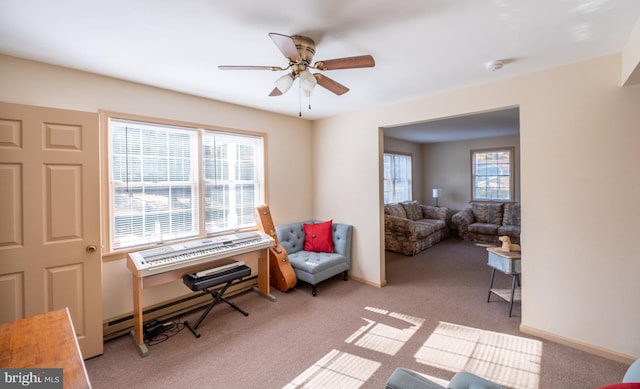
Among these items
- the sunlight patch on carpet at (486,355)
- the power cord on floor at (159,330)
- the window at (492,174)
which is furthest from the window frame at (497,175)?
the power cord on floor at (159,330)

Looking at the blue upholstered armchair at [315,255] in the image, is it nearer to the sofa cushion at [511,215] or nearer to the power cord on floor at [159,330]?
the power cord on floor at [159,330]

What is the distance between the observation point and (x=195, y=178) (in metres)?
3.25

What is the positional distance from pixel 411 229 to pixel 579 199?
10.1 feet

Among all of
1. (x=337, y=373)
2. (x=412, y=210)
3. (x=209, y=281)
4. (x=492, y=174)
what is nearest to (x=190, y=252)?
(x=209, y=281)

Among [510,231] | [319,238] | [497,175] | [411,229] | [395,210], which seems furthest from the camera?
[497,175]

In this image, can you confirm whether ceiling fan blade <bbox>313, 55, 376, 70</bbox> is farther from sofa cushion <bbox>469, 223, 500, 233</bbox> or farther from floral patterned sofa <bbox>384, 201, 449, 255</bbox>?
sofa cushion <bbox>469, 223, 500, 233</bbox>

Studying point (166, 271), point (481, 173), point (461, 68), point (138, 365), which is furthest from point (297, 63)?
point (481, 173)

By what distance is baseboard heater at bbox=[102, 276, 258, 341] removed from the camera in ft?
8.53

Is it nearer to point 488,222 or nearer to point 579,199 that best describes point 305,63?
point 579,199

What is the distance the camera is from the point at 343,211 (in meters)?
4.16

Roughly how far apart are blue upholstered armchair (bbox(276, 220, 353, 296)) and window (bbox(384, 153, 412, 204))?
9.78ft

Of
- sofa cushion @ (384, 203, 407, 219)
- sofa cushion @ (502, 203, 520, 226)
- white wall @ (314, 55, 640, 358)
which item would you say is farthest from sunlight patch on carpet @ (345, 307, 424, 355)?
sofa cushion @ (502, 203, 520, 226)

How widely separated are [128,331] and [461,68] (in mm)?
4059

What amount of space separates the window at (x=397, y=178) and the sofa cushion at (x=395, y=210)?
0.45 m
